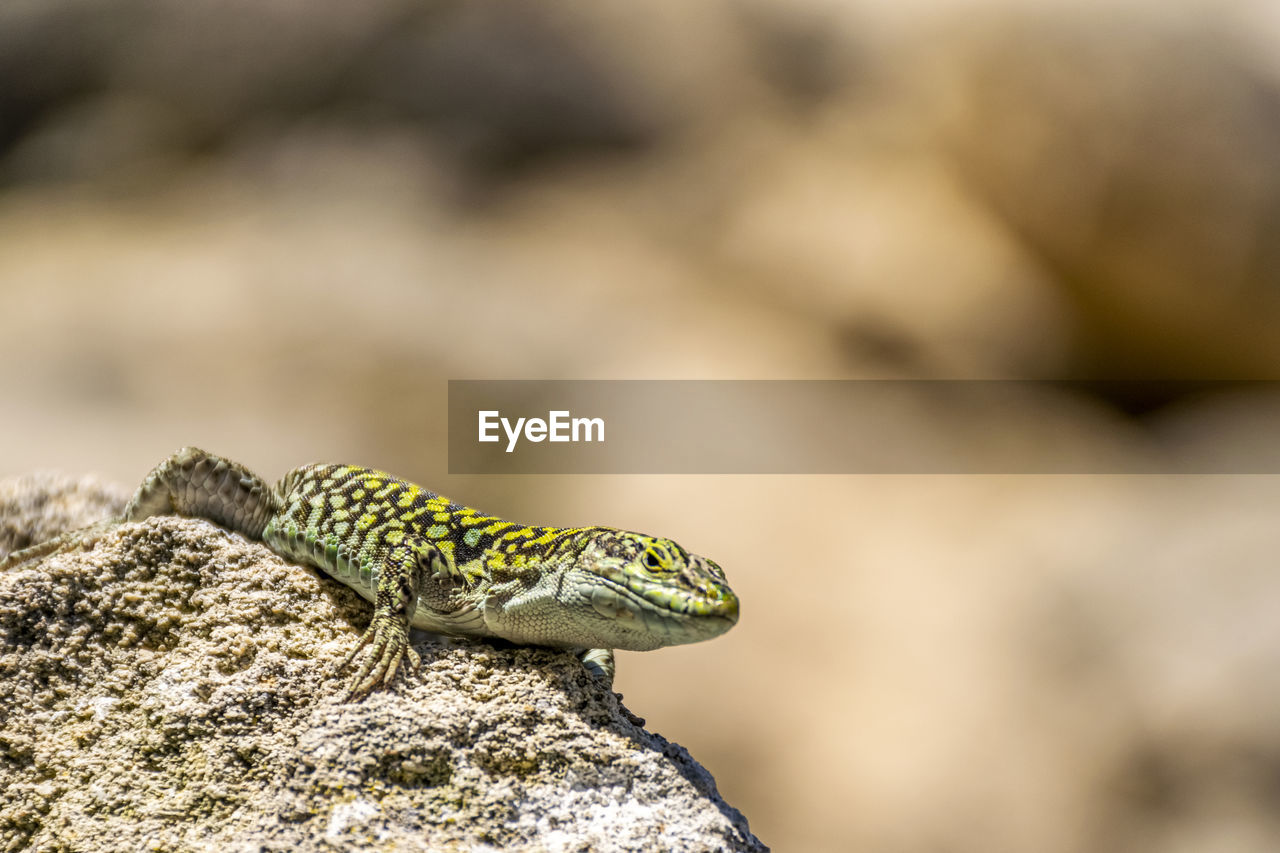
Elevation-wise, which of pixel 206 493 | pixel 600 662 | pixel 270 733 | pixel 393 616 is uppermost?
pixel 206 493

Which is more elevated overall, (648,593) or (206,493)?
(206,493)

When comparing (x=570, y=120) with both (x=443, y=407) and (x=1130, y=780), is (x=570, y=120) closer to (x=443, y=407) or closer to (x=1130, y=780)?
(x=443, y=407)

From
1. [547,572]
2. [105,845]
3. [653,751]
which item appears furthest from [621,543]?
[105,845]

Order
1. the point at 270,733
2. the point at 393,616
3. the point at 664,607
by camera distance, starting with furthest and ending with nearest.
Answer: the point at 393,616 < the point at 270,733 < the point at 664,607

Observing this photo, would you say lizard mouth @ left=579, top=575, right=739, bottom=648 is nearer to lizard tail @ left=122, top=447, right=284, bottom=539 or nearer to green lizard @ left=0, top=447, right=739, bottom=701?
green lizard @ left=0, top=447, right=739, bottom=701

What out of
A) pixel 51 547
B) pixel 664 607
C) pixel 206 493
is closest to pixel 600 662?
pixel 664 607

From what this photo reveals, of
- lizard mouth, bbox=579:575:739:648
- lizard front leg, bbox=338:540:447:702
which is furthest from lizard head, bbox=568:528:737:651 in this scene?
lizard front leg, bbox=338:540:447:702

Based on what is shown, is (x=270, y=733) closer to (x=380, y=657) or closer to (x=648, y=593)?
(x=380, y=657)

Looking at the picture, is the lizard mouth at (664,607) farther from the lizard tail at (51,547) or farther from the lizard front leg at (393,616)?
the lizard tail at (51,547)
